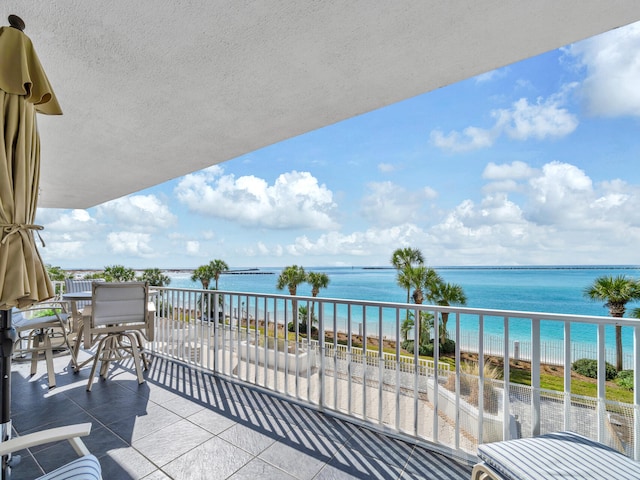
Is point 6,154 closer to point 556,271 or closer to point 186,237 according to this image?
point 186,237

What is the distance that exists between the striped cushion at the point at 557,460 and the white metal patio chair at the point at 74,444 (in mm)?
1784

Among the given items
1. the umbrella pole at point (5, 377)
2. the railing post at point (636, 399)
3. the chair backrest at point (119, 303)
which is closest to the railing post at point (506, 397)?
the railing post at point (636, 399)

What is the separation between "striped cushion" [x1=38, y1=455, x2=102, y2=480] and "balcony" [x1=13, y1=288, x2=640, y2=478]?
0.82 meters

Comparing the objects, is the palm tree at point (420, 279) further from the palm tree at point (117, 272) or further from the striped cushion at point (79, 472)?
the palm tree at point (117, 272)

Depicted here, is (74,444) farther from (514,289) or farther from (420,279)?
(514,289)

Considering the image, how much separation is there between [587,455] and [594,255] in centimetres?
4293

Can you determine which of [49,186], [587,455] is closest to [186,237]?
[49,186]

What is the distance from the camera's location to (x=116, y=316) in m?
3.43

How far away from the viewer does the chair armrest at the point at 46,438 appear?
1.24 metres

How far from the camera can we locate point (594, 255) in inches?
1284

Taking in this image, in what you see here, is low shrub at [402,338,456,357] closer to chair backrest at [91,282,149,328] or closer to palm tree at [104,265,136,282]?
chair backrest at [91,282,149,328]

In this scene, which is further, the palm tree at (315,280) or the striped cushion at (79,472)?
the palm tree at (315,280)

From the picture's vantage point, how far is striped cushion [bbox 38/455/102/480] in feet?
4.04

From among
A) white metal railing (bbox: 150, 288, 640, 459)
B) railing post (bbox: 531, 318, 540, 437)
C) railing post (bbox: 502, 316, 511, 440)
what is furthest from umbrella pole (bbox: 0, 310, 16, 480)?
railing post (bbox: 531, 318, 540, 437)
